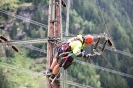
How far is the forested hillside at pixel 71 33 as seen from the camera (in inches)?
3841

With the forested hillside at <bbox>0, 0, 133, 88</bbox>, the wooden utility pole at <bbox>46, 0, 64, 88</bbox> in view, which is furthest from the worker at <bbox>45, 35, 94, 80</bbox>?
the forested hillside at <bbox>0, 0, 133, 88</bbox>

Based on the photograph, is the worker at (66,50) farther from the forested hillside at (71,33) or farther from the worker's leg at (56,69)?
the forested hillside at (71,33)

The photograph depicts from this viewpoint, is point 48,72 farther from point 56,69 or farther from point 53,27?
point 53,27

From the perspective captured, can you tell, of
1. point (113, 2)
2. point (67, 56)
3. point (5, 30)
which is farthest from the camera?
point (113, 2)

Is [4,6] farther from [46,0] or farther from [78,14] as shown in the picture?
[78,14]

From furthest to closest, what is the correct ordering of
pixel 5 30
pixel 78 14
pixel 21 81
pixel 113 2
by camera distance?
pixel 113 2 < pixel 78 14 < pixel 5 30 < pixel 21 81

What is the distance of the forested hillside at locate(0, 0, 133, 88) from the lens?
3841 inches

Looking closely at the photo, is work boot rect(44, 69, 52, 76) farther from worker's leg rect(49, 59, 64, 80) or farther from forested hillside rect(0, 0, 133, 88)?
forested hillside rect(0, 0, 133, 88)

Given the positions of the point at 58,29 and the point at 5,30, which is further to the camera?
the point at 5,30

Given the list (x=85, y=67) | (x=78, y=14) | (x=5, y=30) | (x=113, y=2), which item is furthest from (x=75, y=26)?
(x=113, y=2)

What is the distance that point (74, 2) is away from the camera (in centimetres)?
14100

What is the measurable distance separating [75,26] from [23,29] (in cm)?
2283

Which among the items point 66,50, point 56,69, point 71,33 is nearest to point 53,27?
point 66,50

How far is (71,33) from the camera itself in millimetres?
125125
